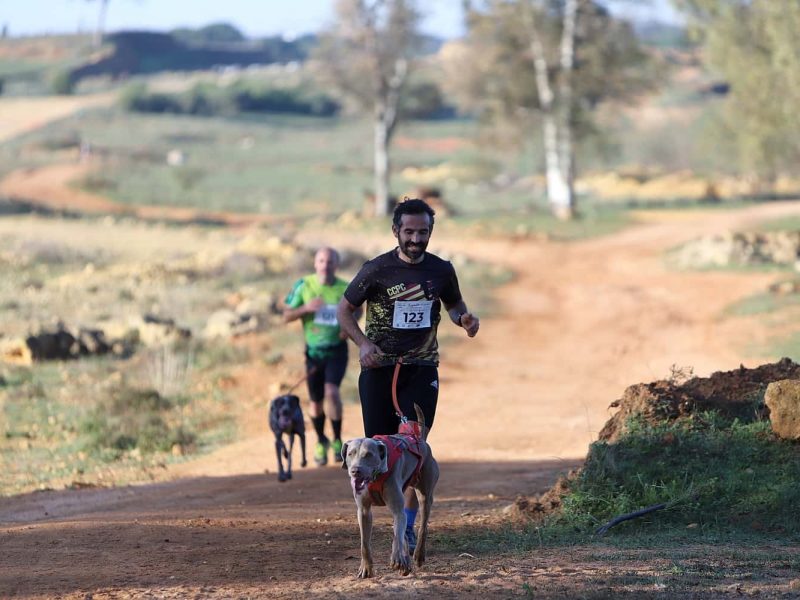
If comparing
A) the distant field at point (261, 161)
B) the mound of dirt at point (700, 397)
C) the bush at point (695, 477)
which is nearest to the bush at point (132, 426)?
the mound of dirt at point (700, 397)

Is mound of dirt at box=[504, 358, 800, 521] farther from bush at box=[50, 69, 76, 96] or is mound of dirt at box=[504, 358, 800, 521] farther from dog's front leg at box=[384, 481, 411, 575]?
bush at box=[50, 69, 76, 96]

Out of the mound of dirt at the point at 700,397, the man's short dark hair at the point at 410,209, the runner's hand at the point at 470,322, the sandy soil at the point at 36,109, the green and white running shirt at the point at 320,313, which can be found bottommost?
the mound of dirt at the point at 700,397

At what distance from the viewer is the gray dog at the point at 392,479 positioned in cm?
607

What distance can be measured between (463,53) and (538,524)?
117 ft

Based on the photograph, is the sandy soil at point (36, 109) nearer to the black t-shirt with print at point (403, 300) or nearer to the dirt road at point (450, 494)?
the dirt road at point (450, 494)

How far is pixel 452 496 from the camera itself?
10.2m

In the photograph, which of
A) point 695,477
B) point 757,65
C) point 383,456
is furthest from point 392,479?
point 757,65

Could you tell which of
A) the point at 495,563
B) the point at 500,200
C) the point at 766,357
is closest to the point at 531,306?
the point at 766,357

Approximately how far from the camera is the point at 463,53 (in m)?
42.7

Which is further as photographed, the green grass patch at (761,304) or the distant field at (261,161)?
the distant field at (261,161)

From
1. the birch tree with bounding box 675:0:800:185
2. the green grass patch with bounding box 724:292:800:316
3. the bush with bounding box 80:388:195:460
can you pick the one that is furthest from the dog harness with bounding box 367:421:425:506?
the birch tree with bounding box 675:0:800:185

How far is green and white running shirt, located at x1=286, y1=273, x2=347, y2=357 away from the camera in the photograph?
1124cm

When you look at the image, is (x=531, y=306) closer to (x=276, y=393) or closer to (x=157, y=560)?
(x=276, y=393)

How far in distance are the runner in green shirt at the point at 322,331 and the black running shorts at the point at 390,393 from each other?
3.95 metres
